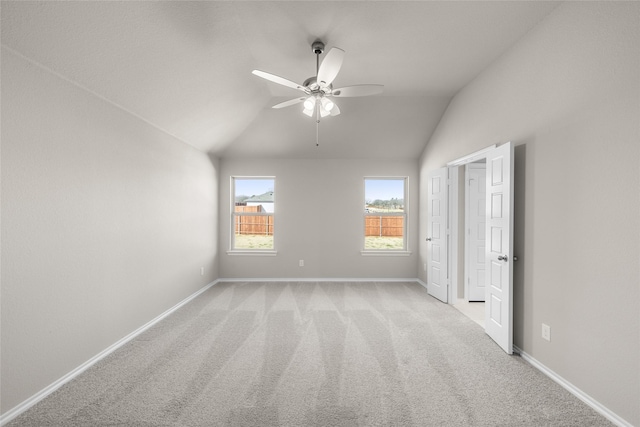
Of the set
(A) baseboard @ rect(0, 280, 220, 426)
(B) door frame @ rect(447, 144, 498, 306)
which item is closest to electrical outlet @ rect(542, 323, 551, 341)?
(B) door frame @ rect(447, 144, 498, 306)

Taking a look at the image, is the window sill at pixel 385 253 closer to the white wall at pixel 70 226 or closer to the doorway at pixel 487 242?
the doorway at pixel 487 242

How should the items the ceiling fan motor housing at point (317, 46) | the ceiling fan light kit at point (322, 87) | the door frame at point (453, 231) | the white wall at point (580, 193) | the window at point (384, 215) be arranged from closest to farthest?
the white wall at point (580, 193), the ceiling fan light kit at point (322, 87), the ceiling fan motor housing at point (317, 46), the door frame at point (453, 231), the window at point (384, 215)

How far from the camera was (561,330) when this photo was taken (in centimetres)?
216

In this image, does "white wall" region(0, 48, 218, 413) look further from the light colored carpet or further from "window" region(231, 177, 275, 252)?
"window" region(231, 177, 275, 252)

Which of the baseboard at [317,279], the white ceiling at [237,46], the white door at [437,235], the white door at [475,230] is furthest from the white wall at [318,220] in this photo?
the white ceiling at [237,46]

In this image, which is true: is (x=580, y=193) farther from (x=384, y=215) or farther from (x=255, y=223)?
(x=255, y=223)

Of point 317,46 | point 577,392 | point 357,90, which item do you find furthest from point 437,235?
point 317,46

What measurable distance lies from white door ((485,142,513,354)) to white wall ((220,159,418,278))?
2414 millimetres

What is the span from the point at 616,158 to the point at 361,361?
2.36 metres

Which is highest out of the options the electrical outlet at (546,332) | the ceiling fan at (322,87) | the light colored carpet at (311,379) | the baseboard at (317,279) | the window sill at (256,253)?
the ceiling fan at (322,87)

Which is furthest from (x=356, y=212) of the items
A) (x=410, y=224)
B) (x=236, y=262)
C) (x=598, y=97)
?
(x=598, y=97)

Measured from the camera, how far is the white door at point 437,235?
419 centimetres

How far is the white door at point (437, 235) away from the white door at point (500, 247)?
121 centimetres

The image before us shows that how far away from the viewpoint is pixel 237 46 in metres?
2.73
